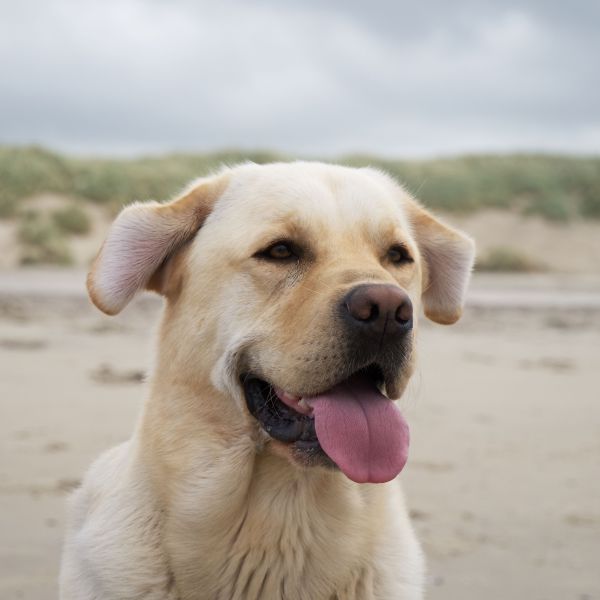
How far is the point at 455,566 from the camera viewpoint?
4.46 meters

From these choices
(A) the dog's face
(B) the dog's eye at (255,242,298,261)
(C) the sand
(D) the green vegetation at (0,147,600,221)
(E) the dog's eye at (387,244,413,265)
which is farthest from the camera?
(D) the green vegetation at (0,147,600,221)

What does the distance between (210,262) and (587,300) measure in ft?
45.1

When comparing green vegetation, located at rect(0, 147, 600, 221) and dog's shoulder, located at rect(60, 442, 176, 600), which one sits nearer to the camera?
dog's shoulder, located at rect(60, 442, 176, 600)

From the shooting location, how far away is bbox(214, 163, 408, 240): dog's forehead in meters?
3.21

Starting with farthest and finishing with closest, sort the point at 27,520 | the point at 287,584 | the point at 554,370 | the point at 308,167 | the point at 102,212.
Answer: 1. the point at 102,212
2. the point at 554,370
3. the point at 27,520
4. the point at 308,167
5. the point at 287,584

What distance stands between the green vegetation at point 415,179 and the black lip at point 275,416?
19.4 m

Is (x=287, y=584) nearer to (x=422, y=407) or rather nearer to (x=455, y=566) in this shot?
(x=455, y=566)

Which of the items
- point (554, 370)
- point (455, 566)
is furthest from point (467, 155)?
point (455, 566)

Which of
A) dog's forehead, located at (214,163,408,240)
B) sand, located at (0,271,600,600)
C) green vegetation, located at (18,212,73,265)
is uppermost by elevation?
dog's forehead, located at (214,163,408,240)

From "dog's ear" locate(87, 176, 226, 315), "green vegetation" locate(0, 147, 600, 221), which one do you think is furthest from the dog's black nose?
"green vegetation" locate(0, 147, 600, 221)

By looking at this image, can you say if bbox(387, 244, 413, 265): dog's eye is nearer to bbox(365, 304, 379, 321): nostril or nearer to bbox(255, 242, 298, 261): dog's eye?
bbox(255, 242, 298, 261): dog's eye

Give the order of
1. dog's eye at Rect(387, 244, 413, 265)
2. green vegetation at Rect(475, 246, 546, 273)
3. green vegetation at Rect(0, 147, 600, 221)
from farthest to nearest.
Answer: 1. green vegetation at Rect(0, 147, 600, 221)
2. green vegetation at Rect(475, 246, 546, 273)
3. dog's eye at Rect(387, 244, 413, 265)

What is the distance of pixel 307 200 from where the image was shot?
127 inches

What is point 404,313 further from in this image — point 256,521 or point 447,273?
point 447,273
